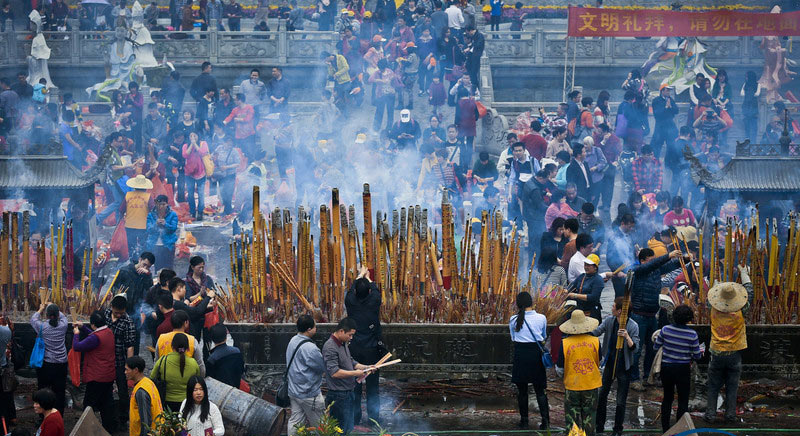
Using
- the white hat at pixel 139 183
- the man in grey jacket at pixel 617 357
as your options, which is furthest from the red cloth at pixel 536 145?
the man in grey jacket at pixel 617 357

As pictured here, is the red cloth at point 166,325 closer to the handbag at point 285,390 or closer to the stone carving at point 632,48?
the handbag at point 285,390

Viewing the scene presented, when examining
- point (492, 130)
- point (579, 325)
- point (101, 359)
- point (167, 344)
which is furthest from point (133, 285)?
point (492, 130)

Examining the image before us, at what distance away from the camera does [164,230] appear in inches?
486

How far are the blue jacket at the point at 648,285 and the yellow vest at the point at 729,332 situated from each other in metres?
0.73

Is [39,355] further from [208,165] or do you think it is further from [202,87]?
[202,87]

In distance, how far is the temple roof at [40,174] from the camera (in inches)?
514

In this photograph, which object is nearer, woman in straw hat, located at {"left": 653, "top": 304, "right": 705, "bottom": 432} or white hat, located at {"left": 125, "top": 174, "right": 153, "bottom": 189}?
woman in straw hat, located at {"left": 653, "top": 304, "right": 705, "bottom": 432}

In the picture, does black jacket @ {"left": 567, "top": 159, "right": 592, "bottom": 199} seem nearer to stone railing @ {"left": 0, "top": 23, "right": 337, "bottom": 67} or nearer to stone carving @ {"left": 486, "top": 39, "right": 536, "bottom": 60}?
stone carving @ {"left": 486, "top": 39, "right": 536, "bottom": 60}

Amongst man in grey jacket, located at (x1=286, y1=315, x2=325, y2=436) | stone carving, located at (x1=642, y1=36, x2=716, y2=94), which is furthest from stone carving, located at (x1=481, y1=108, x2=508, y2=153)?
man in grey jacket, located at (x1=286, y1=315, x2=325, y2=436)

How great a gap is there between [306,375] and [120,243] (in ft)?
19.1

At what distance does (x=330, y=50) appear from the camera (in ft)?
69.7

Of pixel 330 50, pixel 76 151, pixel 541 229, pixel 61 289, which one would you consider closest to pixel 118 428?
pixel 61 289

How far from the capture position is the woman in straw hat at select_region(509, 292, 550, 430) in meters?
8.20

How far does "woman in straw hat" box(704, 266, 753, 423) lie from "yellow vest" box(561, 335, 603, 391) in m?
1.14
